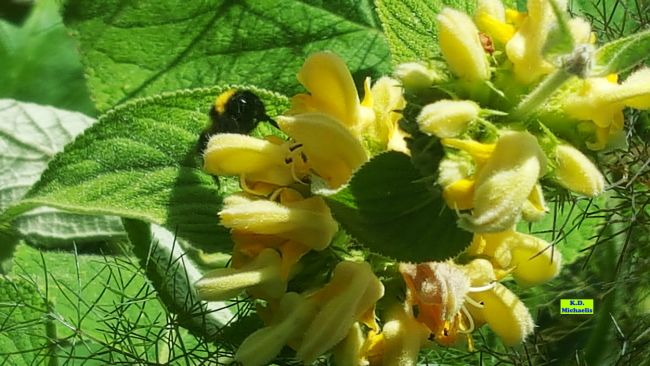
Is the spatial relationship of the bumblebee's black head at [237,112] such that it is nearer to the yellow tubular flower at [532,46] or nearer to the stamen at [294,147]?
the stamen at [294,147]

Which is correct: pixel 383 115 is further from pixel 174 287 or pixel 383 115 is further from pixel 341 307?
pixel 174 287

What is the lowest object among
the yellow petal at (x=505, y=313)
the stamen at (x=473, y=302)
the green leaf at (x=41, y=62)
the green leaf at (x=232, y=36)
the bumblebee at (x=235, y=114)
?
the yellow petal at (x=505, y=313)

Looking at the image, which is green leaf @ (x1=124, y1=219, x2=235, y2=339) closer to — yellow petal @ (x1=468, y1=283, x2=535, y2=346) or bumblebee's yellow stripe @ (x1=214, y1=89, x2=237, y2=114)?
bumblebee's yellow stripe @ (x1=214, y1=89, x2=237, y2=114)

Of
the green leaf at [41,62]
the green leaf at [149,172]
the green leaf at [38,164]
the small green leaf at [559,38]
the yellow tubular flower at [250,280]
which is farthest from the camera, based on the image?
the green leaf at [41,62]

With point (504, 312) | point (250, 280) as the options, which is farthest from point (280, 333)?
point (504, 312)

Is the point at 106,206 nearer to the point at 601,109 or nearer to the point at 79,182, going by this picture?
the point at 79,182

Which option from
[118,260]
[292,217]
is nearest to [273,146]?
[292,217]

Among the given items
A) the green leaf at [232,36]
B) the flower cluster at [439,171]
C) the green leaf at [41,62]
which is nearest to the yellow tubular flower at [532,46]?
the flower cluster at [439,171]
